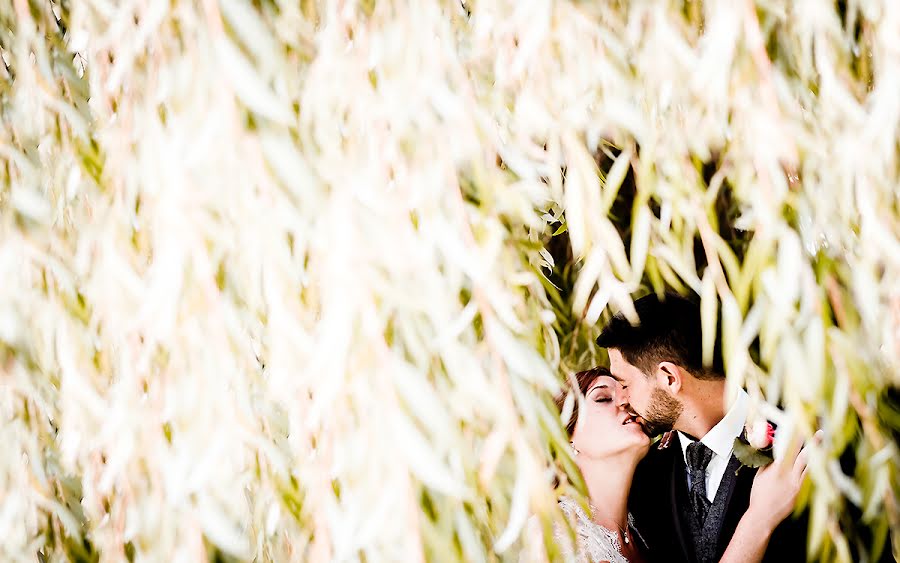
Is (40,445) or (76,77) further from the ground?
(76,77)

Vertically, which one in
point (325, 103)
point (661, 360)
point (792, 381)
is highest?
point (325, 103)

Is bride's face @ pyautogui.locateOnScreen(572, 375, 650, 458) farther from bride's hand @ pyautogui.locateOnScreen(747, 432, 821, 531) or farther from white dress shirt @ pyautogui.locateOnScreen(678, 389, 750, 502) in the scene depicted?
bride's hand @ pyautogui.locateOnScreen(747, 432, 821, 531)

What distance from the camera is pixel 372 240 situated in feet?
1.95

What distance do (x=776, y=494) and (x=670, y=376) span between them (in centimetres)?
33

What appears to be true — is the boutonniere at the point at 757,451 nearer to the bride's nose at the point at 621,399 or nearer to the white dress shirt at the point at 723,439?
the white dress shirt at the point at 723,439

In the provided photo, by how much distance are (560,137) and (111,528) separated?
590 mm

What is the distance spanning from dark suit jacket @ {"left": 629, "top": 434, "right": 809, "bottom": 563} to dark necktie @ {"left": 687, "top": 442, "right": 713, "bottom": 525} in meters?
0.02

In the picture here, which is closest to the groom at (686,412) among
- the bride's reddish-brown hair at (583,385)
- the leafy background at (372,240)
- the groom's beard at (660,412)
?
the groom's beard at (660,412)

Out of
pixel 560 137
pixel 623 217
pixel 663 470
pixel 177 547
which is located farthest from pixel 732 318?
pixel 663 470

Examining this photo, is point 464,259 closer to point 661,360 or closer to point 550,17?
point 550,17

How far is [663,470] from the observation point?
187 cm

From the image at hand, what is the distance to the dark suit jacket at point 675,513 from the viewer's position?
5.05 ft

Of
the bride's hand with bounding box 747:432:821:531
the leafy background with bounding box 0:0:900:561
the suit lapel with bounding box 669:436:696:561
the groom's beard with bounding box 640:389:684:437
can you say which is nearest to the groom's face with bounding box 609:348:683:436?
the groom's beard with bounding box 640:389:684:437

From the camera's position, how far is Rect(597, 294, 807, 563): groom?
166 centimetres
